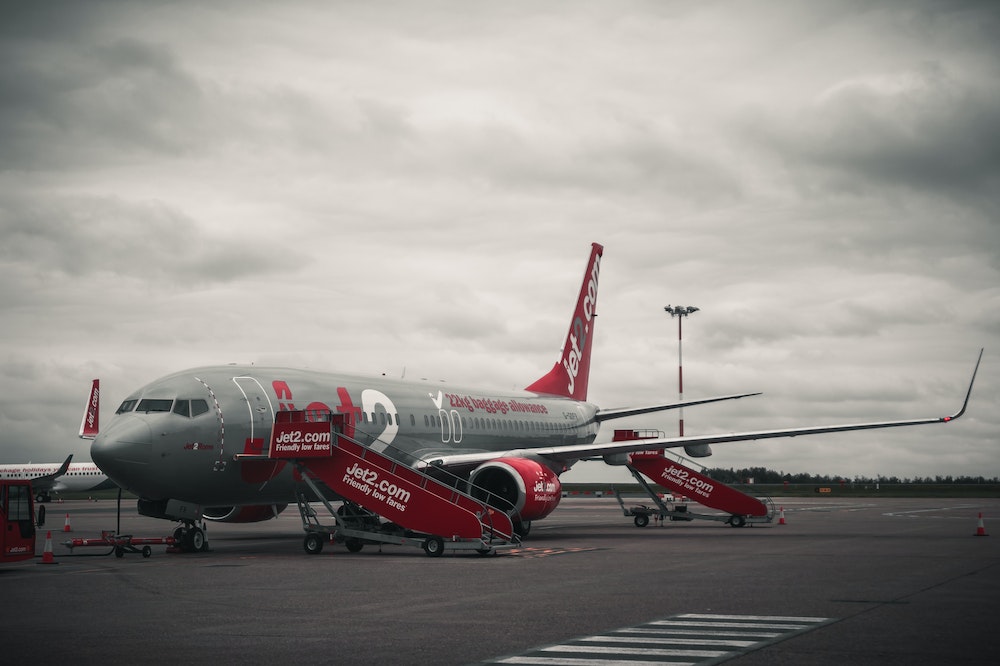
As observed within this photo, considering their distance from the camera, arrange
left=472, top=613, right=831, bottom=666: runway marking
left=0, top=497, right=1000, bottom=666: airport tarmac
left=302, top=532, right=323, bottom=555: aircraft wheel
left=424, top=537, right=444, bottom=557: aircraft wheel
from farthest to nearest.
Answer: left=302, top=532, right=323, bottom=555: aircraft wheel < left=424, top=537, right=444, bottom=557: aircraft wheel < left=0, top=497, right=1000, bottom=666: airport tarmac < left=472, top=613, right=831, bottom=666: runway marking

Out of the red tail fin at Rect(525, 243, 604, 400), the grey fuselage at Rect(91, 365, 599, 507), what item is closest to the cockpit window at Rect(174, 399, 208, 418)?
the grey fuselage at Rect(91, 365, 599, 507)

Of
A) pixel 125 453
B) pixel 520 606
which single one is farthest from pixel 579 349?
pixel 520 606

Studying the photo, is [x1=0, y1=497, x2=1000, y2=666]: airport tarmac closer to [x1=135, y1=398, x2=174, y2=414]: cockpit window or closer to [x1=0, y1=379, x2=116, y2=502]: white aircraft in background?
[x1=135, y1=398, x2=174, y2=414]: cockpit window

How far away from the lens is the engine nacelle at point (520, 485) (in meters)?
26.7

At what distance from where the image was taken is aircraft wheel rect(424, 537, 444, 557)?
920 inches

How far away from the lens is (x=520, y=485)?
2670cm

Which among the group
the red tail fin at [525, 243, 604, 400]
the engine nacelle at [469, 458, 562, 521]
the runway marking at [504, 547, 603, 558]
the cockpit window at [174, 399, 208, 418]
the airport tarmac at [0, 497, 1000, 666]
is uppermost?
the red tail fin at [525, 243, 604, 400]

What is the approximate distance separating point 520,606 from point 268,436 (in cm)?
1285

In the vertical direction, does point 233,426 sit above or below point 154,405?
below

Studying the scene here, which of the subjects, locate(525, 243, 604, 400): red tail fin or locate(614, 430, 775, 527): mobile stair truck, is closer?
locate(614, 430, 775, 527): mobile stair truck

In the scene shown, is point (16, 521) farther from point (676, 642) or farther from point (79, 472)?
point (79, 472)

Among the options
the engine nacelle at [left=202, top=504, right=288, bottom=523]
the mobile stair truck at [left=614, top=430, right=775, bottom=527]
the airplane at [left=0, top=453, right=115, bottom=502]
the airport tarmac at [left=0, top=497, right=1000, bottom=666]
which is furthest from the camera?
the airplane at [left=0, top=453, right=115, bottom=502]

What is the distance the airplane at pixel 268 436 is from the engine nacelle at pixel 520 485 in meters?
0.03

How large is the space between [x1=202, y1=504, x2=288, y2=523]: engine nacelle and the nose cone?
175 inches
